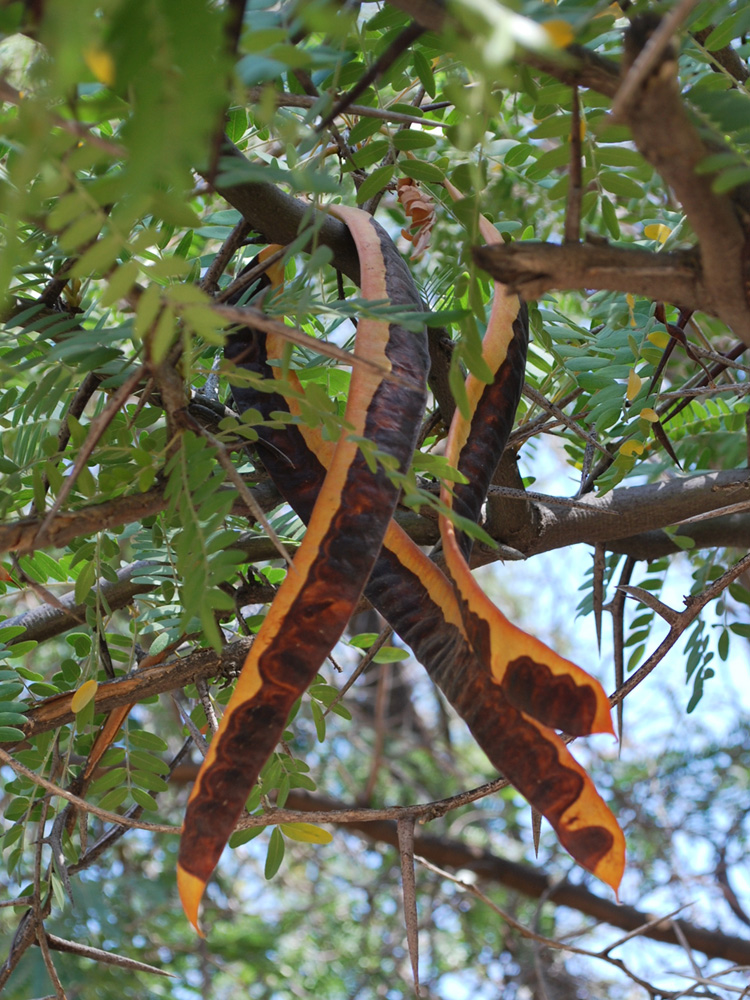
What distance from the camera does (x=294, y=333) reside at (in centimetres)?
56

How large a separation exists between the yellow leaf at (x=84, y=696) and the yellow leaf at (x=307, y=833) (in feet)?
0.80

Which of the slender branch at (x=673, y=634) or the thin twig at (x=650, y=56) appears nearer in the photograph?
the thin twig at (x=650, y=56)

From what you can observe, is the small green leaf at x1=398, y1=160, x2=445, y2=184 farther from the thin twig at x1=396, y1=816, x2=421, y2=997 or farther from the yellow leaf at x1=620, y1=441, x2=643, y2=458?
the thin twig at x1=396, y1=816, x2=421, y2=997

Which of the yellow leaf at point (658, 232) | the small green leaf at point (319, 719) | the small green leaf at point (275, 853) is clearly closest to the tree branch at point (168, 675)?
the small green leaf at point (319, 719)

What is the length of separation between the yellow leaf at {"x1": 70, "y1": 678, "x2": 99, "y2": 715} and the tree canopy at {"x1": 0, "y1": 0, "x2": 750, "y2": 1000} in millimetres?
37

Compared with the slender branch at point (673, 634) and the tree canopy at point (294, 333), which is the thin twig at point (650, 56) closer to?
the tree canopy at point (294, 333)

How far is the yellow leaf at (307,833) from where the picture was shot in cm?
100

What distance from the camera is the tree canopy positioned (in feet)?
1.61

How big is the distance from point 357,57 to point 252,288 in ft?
0.97

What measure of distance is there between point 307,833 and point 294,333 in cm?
66

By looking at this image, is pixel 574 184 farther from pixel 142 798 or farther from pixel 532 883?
pixel 532 883

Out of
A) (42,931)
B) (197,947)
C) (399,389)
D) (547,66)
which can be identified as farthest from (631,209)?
(197,947)

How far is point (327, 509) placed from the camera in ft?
2.13

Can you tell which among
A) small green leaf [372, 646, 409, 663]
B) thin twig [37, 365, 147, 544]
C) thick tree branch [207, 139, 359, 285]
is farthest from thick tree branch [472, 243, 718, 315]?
small green leaf [372, 646, 409, 663]
